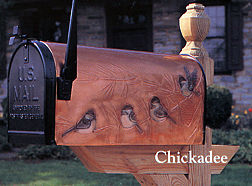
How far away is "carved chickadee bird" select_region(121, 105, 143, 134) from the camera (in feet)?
4.60

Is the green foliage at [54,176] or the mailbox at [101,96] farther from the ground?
the mailbox at [101,96]

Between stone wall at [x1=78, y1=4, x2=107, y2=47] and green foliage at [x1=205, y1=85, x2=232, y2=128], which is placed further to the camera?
stone wall at [x1=78, y1=4, x2=107, y2=47]

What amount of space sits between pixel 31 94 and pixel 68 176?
3859 millimetres

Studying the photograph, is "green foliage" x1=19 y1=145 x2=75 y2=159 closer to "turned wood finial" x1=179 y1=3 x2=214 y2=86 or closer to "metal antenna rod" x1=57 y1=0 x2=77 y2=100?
"turned wood finial" x1=179 y1=3 x2=214 y2=86

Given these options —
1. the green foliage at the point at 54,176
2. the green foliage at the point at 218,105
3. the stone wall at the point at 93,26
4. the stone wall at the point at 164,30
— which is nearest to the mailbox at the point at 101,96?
the green foliage at the point at 54,176

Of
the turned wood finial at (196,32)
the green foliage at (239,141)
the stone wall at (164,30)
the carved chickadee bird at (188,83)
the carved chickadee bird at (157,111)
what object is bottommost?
the green foliage at (239,141)

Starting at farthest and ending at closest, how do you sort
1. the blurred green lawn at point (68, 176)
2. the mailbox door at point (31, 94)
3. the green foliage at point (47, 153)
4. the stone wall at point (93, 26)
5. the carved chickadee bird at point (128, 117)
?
the stone wall at point (93, 26) → the green foliage at point (47, 153) → the blurred green lawn at point (68, 176) → the carved chickadee bird at point (128, 117) → the mailbox door at point (31, 94)

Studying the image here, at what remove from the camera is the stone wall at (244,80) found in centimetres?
969

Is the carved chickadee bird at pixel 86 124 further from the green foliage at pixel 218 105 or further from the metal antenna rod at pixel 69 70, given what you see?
the green foliage at pixel 218 105

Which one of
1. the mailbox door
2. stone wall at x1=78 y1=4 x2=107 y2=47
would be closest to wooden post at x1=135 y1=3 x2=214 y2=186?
the mailbox door

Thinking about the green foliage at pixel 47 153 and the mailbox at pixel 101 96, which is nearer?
the mailbox at pixel 101 96

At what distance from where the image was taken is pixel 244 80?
31.8ft

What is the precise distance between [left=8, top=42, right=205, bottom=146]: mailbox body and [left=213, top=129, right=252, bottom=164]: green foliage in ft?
15.7

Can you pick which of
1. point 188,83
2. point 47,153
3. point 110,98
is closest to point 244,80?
point 47,153
